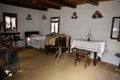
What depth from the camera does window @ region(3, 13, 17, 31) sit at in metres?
5.74

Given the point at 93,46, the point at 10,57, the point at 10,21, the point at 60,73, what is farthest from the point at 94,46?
the point at 10,21

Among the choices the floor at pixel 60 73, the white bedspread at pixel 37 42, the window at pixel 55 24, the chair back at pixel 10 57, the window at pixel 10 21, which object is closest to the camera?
the chair back at pixel 10 57

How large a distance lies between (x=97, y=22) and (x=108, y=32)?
62 cm

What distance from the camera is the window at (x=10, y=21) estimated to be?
5.74 m

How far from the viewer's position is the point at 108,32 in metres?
4.27

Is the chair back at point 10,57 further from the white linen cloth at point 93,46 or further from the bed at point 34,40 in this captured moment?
the bed at point 34,40

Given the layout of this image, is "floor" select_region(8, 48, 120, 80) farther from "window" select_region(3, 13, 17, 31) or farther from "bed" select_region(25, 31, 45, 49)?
"window" select_region(3, 13, 17, 31)

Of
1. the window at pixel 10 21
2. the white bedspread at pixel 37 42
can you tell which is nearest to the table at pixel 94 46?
the white bedspread at pixel 37 42

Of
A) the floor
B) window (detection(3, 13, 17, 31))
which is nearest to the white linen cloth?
the floor

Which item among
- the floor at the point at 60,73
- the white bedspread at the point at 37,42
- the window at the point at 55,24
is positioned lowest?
the floor at the point at 60,73

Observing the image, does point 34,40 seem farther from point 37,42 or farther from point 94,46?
point 94,46

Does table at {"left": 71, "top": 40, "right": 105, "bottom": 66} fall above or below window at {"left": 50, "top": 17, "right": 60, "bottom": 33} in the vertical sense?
below

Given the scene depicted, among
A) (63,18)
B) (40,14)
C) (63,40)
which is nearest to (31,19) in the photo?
(40,14)

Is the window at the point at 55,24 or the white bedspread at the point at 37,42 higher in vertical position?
the window at the point at 55,24
